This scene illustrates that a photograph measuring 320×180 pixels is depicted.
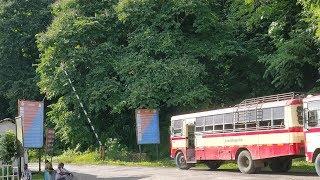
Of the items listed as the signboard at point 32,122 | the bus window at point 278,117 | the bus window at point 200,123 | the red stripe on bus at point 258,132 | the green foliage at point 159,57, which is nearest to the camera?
the red stripe on bus at point 258,132

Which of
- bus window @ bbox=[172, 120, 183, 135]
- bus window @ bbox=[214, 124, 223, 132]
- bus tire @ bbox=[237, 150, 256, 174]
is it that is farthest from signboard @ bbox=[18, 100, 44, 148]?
bus tire @ bbox=[237, 150, 256, 174]

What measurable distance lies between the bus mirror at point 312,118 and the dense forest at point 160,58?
435 inches

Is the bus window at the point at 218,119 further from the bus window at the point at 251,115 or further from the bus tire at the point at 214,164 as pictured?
the bus tire at the point at 214,164

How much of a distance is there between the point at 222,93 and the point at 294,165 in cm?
1251

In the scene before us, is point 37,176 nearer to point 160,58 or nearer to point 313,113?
point 160,58

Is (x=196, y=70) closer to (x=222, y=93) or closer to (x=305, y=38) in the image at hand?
(x=222, y=93)

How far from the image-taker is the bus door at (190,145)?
26281mm

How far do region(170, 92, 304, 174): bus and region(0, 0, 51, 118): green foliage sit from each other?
24.1 metres

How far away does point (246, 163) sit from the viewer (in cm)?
2219

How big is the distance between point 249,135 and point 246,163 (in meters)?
1.45

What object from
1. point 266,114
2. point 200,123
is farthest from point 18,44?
point 266,114

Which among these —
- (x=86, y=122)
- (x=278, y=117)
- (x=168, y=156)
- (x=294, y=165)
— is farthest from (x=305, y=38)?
(x=86, y=122)

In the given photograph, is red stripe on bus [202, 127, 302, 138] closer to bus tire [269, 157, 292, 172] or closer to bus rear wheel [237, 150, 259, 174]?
bus rear wheel [237, 150, 259, 174]

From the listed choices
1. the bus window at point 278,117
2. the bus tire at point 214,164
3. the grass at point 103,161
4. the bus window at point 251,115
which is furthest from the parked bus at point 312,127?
the bus tire at point 214,164
